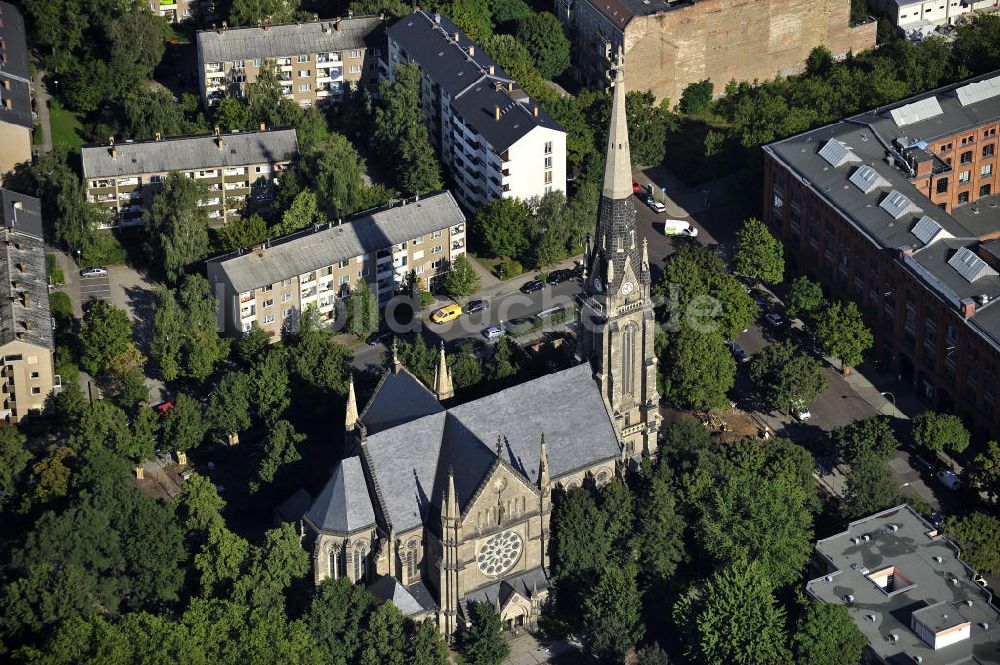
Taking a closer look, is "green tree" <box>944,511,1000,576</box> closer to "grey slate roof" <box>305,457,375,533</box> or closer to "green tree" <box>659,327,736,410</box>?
"green tree" <box>659,327,736,410</box>

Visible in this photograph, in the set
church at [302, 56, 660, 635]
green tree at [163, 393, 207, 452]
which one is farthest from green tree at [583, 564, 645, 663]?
green tree at [163, 393, 207, 452]

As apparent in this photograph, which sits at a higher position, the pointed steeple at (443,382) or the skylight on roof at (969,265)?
the skylight on roof at (969,265)

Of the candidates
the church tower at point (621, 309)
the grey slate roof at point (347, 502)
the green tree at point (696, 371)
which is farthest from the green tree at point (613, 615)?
the green tree at point (696, 371)

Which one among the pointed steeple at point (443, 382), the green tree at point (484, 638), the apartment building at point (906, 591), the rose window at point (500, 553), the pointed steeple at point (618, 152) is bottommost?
the green tree at point (484, 638)

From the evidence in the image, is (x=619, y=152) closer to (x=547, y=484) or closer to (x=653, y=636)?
(x=547, y=484)

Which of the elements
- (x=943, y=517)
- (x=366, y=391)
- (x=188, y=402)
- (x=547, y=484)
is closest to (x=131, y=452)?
(x=188, y=402)

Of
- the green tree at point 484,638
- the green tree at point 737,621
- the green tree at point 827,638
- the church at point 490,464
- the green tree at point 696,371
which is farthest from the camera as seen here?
the green tree at point 696,371

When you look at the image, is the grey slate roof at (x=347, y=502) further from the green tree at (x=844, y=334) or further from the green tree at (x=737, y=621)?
the green tree at (x=844, y=334)
